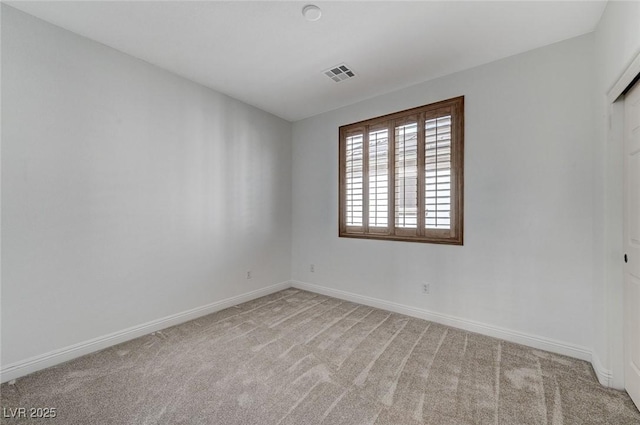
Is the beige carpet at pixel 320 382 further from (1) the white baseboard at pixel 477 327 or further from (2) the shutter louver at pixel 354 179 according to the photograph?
(2) the shutter louver at pixel 354 179

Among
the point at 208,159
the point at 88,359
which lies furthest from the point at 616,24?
the point at 88,359

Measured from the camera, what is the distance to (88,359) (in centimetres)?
230

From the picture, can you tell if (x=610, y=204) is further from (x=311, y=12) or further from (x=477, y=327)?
(x=311, y=12)

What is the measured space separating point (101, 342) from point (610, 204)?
445 centimetres

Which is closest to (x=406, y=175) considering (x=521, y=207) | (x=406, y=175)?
(x=406, y=175)

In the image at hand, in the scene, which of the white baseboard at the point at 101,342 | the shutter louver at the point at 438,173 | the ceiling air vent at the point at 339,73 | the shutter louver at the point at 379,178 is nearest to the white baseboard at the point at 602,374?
the shutter louver at the point at 438,173

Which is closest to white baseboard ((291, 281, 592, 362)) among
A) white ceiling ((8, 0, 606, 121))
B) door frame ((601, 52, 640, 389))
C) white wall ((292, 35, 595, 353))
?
white wall ((292, 35, 595, 353))

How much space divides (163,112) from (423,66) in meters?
2.94

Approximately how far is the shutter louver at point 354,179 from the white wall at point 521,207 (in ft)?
1.98

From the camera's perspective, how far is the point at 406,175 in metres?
3.35

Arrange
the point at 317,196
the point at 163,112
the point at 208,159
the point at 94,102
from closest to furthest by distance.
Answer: the point at 94,102, the point at 163,112, the point at 208,159, the point at 317,196

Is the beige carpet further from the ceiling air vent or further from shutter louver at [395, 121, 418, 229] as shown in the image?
the ceiling air vent

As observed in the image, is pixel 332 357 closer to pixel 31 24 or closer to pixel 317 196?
pixel 317 196

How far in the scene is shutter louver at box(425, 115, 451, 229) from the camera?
3.03 metres
